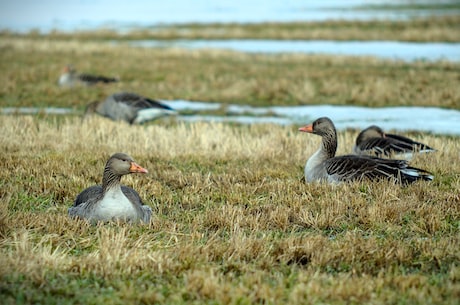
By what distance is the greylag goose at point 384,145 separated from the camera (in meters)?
12.2

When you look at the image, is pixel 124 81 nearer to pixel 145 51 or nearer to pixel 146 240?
pixel 145 51

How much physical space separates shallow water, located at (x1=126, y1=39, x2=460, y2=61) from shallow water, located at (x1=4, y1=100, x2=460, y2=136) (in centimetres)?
1227

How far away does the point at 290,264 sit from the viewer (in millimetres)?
6633

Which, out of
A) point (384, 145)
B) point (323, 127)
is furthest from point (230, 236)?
point (384, 145)

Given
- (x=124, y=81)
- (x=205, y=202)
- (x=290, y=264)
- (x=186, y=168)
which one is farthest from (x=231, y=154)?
(x=124, y=81)

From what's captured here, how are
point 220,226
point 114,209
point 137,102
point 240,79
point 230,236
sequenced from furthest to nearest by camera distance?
point 240,79, point 137,102, point 220,226, point 114,209, point 230,236

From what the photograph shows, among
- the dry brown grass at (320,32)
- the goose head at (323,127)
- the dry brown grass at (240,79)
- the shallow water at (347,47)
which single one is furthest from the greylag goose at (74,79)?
the dry brown grass at (320,32)

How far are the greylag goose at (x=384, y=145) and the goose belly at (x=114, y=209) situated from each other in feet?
19.8

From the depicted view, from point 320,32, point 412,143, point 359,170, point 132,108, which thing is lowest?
point 359,170

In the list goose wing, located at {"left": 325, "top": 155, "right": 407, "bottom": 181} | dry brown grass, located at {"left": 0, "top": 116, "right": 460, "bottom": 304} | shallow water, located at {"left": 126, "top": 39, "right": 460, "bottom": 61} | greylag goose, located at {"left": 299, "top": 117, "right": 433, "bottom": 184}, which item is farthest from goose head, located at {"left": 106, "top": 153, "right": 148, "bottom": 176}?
shallow water, located at {"left": 126, "top": 39, "right": 460, "bottom": 61}

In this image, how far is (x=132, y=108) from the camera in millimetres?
17781

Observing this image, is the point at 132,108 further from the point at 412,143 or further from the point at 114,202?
the point at 114,202

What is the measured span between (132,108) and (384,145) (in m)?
7.57

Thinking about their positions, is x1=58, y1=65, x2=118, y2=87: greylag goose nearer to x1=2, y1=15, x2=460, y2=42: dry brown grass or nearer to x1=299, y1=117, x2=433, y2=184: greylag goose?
x1=299, y1=117, x2=433, y2=184: greylag goose
